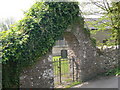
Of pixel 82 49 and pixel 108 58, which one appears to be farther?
pixel 108 58

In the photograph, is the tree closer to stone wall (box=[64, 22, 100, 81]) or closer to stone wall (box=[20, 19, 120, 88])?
stone wall (box=[20, 19, 120, 88])

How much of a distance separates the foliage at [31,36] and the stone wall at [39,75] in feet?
0.74

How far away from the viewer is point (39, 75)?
4266mm

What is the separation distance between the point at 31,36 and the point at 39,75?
1.36m

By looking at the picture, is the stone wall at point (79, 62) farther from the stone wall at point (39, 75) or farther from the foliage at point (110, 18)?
the foliage at point (110, 18)

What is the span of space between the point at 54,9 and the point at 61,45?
14.1m

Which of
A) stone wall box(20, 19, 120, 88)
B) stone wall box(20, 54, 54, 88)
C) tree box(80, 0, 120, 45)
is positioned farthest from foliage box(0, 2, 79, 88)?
tree box(80, 0, 120, 45)

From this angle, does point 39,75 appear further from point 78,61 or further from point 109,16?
point 109,16

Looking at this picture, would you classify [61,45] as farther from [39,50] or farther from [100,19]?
[39,50]

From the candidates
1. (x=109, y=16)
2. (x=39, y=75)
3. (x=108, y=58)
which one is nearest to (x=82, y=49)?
(x=108, y=58)

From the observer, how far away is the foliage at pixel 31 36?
351 centimetres

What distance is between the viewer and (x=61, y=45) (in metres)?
18.6

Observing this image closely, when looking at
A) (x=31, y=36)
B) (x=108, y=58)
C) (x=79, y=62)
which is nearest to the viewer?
(x=31, y=36)

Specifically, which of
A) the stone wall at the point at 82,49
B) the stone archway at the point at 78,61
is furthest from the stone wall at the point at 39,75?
the stone wall at the point at 82,49
